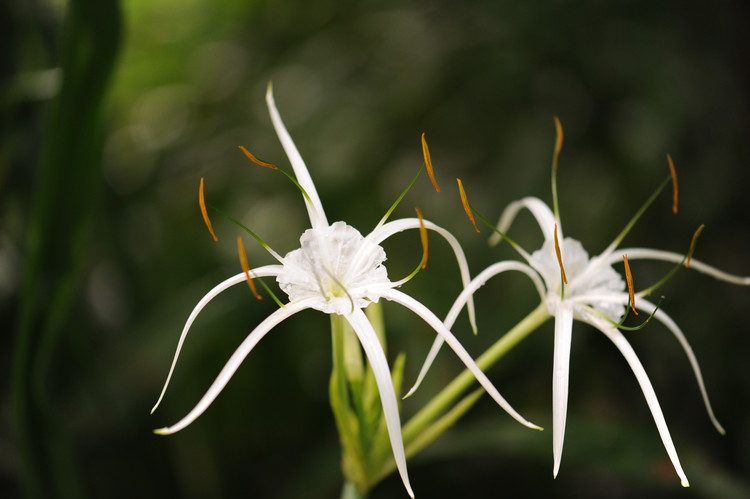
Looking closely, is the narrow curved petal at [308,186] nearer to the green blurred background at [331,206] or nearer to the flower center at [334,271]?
the flower center at [334,271]

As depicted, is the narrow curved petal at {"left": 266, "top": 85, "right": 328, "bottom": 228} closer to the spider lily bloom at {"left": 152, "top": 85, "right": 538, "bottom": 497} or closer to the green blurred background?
the spider lily bloom at {"left": 152, "top": 85, "right": 538, "bottom": 497}

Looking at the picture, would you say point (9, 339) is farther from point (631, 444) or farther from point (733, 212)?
point (733, 212)

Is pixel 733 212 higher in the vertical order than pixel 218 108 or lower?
lower

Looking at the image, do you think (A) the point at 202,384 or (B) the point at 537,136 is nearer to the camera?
(A) the point at 202,384

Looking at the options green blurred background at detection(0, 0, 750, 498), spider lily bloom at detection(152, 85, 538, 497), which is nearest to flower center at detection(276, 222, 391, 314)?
spider lily bloom at detection(152, 85, 538, 497)

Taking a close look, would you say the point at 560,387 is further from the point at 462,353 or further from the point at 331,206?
the point at 331,206

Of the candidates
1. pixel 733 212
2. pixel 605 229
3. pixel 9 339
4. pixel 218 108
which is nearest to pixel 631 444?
pixel 605 229

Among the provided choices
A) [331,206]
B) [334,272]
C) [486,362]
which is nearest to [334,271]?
[334,272]
